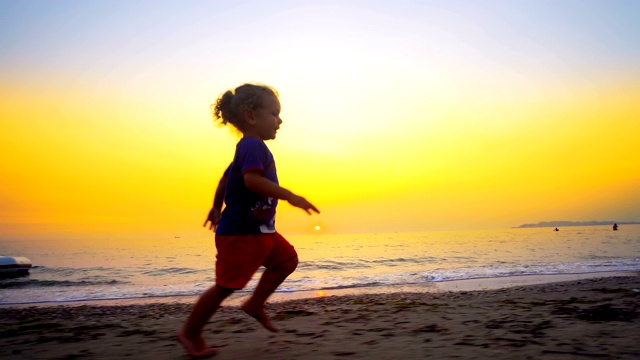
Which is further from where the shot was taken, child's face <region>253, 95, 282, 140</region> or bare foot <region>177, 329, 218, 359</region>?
child's face <region>253, 95, 282, 140</region>

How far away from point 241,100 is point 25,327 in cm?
324

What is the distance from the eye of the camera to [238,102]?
3.00 m

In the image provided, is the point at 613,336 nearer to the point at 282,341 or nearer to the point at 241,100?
the point at 282,341

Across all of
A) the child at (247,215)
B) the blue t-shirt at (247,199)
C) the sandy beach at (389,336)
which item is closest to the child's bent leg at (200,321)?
A: the child at (247,215)

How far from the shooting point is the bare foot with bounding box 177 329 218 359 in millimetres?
2602

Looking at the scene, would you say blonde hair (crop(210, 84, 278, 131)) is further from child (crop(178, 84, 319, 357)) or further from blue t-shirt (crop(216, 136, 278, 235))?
blue t-shirt (crop(216, 136, 278, 235))

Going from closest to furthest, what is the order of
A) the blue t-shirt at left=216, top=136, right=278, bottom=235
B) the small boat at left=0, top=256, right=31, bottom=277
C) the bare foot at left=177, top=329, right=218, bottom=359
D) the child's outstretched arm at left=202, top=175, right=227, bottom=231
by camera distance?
the bare foot at left=177, top=329, right=218, bottom=359, the blue t-shirt at left=216, top=136, right=278, bottom=235, the child's outstretched arm at left=202, top=175, right=227, bottom=231, the small boat at left=0, top=256, right=31, bottom=277

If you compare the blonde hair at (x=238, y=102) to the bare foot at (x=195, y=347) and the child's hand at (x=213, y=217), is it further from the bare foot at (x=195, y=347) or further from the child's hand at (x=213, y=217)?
the bare foot at (x=195, y=347)

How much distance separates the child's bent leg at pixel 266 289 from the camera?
304 centimetres

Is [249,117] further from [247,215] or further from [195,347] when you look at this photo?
[195,347]

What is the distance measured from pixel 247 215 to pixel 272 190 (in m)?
0.30

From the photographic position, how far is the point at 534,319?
3.63 m

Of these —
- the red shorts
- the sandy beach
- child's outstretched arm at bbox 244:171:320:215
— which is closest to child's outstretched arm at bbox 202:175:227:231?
the red shorts

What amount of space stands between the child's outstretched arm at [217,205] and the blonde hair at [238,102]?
42 centimetres
